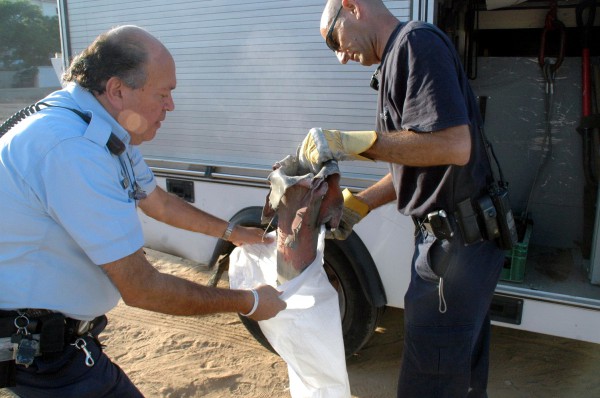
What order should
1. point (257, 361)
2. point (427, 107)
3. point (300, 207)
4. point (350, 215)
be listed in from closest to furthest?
1. point (427, 107)
2. point (300, 207)
3. point (350, 215)
4. point (257, 361)

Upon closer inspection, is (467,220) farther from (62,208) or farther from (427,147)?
(62,208)

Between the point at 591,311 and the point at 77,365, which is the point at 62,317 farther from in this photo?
the point at 591,311

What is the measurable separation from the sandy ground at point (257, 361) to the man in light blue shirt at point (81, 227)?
1405 mm

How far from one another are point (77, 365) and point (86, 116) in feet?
2.66

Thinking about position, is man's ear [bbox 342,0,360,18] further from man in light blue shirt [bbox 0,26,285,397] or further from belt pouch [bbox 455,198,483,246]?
belt pouch [bbox 455,198,483,246]

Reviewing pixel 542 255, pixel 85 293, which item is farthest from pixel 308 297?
pixel 542 255

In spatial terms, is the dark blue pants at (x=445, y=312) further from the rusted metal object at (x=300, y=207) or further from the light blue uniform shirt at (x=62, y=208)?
the light blue uniform shirt at (x=62, y=208)

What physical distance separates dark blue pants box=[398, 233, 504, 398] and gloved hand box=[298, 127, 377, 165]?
499mm

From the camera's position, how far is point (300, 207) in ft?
6.49

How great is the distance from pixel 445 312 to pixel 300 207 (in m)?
0.69

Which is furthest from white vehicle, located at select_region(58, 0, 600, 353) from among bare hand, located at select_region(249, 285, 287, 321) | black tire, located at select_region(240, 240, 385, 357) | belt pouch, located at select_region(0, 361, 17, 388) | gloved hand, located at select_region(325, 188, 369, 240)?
belt pouch, located at select_region(0, 361, 17, 388)

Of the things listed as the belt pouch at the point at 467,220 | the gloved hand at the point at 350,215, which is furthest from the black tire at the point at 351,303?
the belt pouch at the point at 467,220

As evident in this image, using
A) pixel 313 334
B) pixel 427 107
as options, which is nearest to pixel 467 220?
pixel 427 107

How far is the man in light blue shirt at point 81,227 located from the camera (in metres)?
1.49
